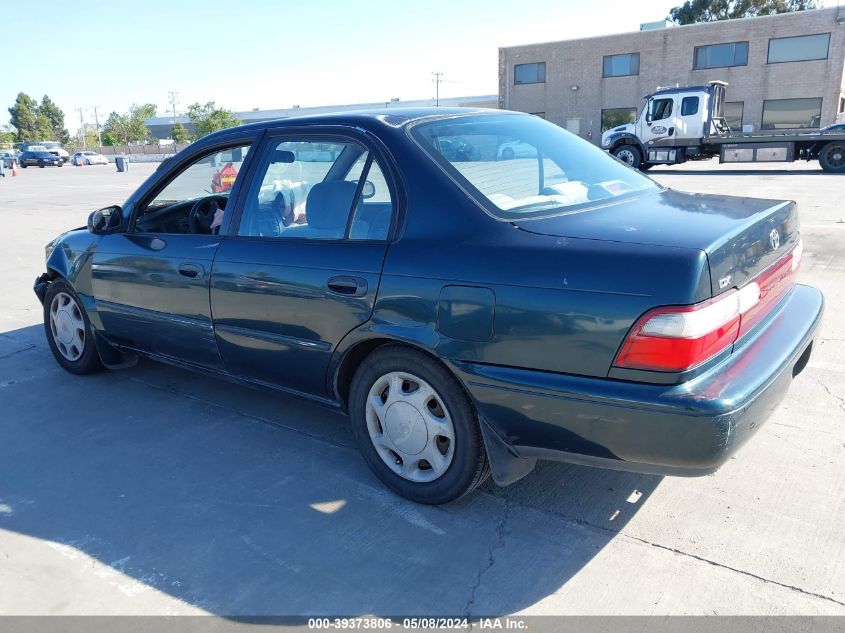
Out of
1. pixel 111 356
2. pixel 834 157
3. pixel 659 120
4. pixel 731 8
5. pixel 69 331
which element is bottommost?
pixel 111 356

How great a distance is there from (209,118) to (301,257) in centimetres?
6294

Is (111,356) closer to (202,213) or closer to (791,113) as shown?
(202,213)

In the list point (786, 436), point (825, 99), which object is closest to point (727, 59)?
point (825, 99)

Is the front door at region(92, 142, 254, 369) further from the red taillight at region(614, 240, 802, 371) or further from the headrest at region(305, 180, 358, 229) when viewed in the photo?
the red taillight at region(614, 240, 802, 371)

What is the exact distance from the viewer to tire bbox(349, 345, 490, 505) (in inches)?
109

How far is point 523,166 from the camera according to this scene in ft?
10.7

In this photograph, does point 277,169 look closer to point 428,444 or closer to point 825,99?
point 428,444

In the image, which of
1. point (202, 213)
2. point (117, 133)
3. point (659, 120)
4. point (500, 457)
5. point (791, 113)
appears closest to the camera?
point (500, 457)

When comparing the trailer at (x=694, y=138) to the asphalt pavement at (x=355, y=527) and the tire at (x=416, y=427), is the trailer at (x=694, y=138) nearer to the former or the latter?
the asphalt pavement at (x=355, y=527)

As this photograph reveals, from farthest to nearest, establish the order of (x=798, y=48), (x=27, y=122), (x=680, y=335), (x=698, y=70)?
(x=27, y=122) < (x=698, y=70) < (x=798, y=48) < (x=680, y=335)

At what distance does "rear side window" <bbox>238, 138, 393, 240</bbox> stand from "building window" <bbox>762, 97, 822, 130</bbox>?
40.1 m

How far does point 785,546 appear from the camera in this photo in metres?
2.62

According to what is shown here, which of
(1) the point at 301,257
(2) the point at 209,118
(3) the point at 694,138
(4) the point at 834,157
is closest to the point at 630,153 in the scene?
(3) the point at 694,138

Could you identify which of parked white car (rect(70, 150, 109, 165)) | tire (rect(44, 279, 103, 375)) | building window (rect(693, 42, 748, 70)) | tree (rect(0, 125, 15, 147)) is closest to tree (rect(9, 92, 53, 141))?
tree (rect(0, 125, 15, 147))
